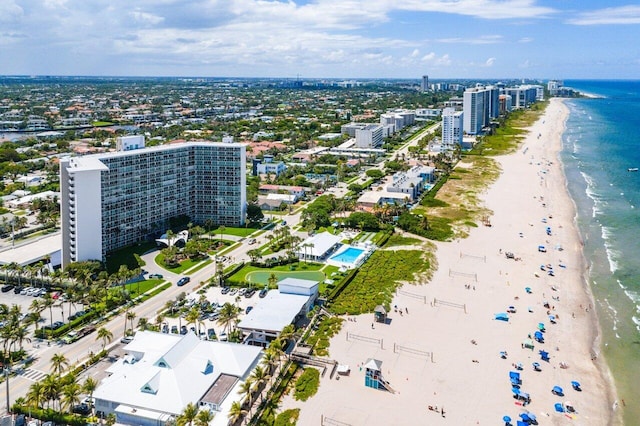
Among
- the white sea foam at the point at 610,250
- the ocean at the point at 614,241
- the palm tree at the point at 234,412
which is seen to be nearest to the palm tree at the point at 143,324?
the palm tree at the point at 234,412

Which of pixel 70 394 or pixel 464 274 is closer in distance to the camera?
pixel 70 394

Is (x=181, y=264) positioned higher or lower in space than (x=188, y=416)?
higher

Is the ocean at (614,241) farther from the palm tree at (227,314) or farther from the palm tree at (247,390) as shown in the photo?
the palm tree at (227,314)

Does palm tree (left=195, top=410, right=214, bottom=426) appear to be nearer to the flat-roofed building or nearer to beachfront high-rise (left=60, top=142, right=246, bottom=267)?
the flat-roofed building

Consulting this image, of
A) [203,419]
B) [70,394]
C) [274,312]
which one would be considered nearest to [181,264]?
[274,312]

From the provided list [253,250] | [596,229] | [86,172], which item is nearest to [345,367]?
[253,250]

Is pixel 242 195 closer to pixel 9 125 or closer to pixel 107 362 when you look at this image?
pixel 107 362

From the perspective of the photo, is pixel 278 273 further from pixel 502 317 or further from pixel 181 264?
pixel 502 317
